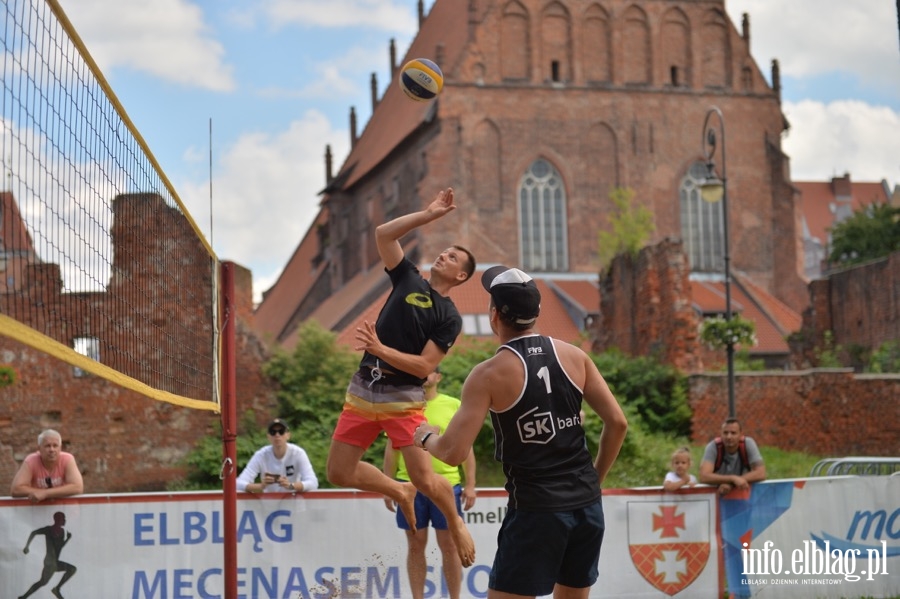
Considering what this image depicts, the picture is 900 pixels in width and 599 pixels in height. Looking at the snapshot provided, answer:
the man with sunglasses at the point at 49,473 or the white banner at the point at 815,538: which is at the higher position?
the man with sunglasses at the point at 49,473

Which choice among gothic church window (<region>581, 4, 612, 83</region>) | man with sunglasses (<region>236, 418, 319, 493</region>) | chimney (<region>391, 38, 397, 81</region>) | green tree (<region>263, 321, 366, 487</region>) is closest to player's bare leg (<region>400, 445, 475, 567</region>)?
man with sunglasses (<region>236, 418, 319, 493</region>)

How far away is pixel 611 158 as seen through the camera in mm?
55844

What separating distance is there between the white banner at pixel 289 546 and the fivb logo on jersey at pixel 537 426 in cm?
595

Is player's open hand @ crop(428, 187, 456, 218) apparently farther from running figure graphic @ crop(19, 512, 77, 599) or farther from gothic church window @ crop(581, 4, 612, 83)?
gothic church window @ crop(581, 4, 612, 83)

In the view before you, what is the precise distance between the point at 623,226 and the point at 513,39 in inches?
353

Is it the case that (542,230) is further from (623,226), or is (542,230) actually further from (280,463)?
(280,463)

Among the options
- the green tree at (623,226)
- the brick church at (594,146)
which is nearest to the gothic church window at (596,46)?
the brick church at (594,146)

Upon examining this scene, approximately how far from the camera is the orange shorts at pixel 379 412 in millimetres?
8695

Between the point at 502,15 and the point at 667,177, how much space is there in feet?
31.0

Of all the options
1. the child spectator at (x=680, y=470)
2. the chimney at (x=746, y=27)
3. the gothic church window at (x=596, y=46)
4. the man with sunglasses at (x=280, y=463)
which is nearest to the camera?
the man with sunglasses at (x=280, y=463)

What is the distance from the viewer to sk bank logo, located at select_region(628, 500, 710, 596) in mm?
12672

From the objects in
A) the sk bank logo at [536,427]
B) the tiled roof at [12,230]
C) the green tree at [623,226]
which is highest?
the green tree at [623,226]

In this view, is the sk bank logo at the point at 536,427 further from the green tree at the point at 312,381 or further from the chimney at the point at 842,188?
the chimney at the point at 842,188

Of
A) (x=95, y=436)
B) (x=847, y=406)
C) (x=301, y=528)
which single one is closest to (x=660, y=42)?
(x=847, y=406)
